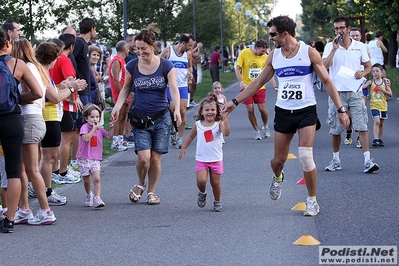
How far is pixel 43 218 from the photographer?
812cm

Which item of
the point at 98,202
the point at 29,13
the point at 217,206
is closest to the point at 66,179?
the point at 98,202

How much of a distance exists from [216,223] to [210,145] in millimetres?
1055

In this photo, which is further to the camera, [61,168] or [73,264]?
[61,168]

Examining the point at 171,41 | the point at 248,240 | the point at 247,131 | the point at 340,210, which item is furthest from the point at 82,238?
the point at 171,41

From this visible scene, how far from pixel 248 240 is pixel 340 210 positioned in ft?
5.22

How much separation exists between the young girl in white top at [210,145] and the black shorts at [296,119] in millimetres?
600

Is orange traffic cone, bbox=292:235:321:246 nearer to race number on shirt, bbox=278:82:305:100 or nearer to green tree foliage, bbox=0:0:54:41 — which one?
race number on shirt, bbox=278:82:305:100

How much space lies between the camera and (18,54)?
8.09m

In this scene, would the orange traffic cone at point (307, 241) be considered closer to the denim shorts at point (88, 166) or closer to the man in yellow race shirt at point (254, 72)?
the denim shorts at point (88, 166)

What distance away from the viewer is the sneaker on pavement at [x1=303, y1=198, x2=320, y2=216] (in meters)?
8.15

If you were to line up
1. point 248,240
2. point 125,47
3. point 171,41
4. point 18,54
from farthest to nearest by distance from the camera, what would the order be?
1. point 171,41
2. point 125,47
3. point 18,54
4. point 248,240

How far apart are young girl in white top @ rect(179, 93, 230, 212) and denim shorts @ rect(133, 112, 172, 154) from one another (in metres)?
0.50

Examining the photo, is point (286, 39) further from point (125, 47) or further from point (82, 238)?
point (125, 47)

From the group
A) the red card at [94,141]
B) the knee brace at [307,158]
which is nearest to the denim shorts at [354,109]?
the knee brace at [307,158]
